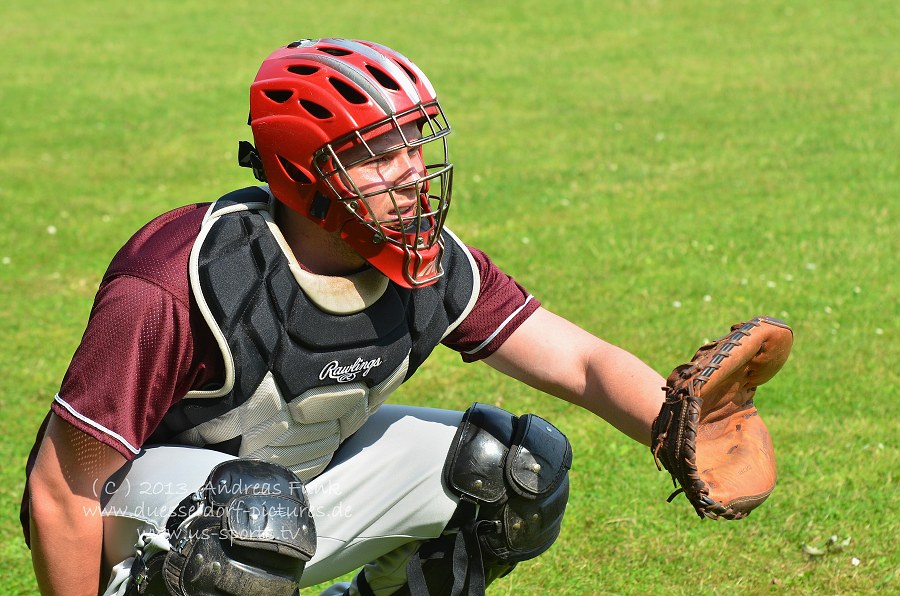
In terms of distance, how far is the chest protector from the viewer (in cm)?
294

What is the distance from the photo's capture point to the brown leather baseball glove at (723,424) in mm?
2973

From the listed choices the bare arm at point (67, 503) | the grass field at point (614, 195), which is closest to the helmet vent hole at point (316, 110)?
the bare arm at point (67, 503)

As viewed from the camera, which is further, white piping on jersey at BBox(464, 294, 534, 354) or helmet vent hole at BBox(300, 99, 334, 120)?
white piping on jersey at BBox(464, 294, 534, 354)

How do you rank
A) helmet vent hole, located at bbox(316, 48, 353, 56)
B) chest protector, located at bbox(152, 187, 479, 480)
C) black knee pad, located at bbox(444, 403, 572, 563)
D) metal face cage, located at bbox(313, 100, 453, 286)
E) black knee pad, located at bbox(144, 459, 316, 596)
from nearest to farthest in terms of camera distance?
black knee pad, located at bbox(144, 459, 316, 596)
chest protector, located at bbox(152, 187, 479, 480)
metal face cage, located at bbox(313, 100, 453, 286)
helmet vent hole, located at bbox(316, 48, 353, 56)
black knee pad, located at bbox(444, 403, 572, 563)

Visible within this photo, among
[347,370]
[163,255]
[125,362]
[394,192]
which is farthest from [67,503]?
[394,192]

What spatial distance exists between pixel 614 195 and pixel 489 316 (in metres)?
5.90

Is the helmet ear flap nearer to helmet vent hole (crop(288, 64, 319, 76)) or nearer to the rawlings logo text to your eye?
helmet vent hole (crop(288, 64, 319, 76))

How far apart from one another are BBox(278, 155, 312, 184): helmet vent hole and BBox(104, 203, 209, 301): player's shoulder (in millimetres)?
248

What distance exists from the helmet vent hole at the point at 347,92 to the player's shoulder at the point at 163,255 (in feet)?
1.60

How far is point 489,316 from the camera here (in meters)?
3.53

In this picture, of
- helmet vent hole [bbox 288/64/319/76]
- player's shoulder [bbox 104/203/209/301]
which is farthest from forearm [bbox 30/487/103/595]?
helmet vent hole [bbox 288/64/319/76]

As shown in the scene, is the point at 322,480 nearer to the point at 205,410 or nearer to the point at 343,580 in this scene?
the point at 205,410

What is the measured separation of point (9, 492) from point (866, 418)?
3.82m

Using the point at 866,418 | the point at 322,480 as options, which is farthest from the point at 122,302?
the point at 866,418
